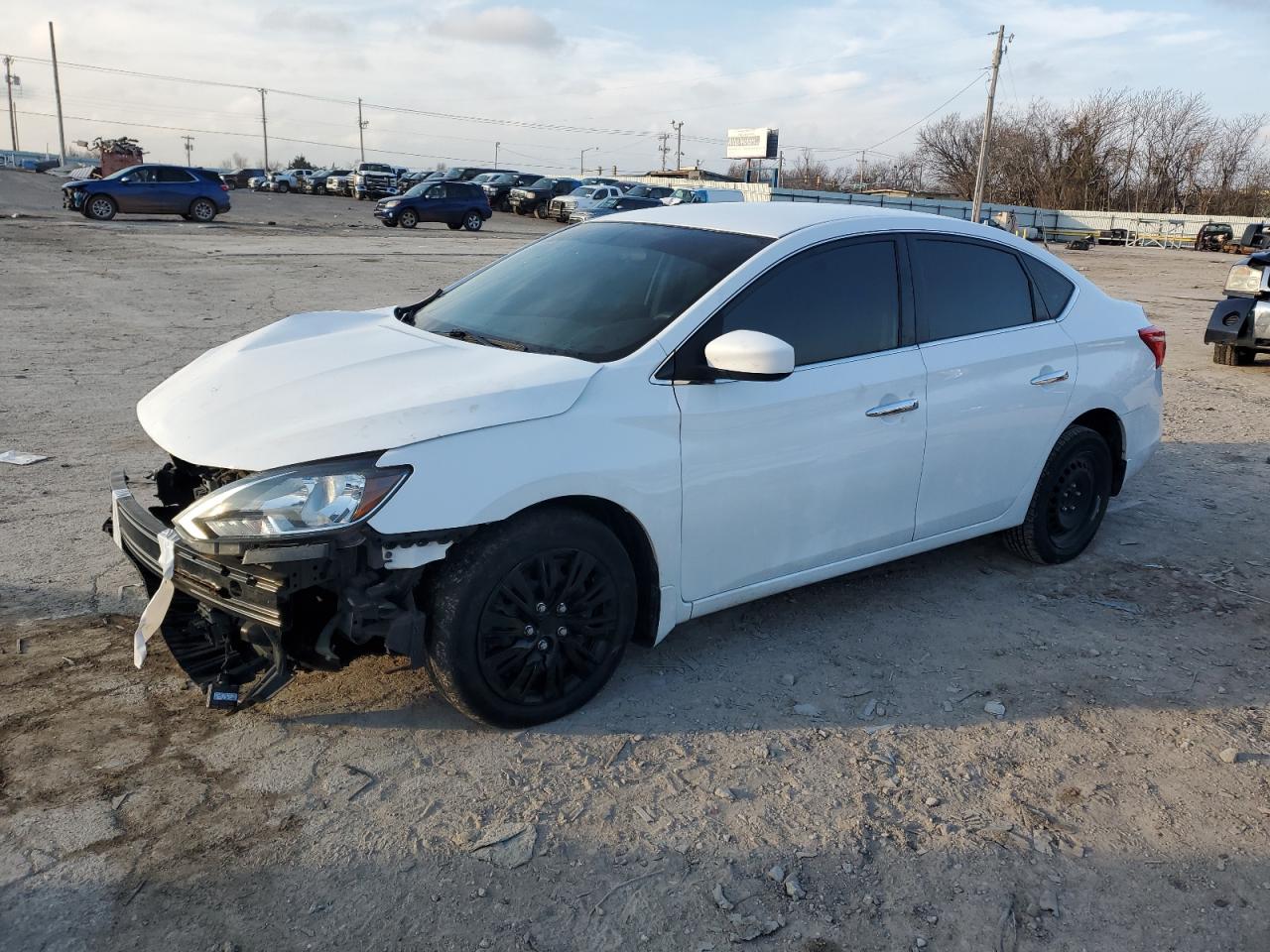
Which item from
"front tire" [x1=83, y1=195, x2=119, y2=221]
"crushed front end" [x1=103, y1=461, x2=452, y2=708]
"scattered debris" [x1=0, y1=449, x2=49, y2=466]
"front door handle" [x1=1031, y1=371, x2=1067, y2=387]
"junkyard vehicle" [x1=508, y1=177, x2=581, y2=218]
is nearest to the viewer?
"crushed front end" [x1=103, y1=461, x2=452, y2=708]

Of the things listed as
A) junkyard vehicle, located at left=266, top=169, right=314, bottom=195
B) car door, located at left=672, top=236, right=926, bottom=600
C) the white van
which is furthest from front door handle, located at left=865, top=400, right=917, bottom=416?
junkyard vehicle, located at left=266, top=169, right=314, bottom=195

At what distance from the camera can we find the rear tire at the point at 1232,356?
1180cm

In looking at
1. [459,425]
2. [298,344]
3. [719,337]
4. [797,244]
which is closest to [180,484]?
[298,344]

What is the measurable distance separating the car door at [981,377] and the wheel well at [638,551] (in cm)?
139

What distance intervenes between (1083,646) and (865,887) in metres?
2.03

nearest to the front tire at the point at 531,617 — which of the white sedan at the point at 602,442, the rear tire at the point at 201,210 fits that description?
the white sedan at the point at 602,442

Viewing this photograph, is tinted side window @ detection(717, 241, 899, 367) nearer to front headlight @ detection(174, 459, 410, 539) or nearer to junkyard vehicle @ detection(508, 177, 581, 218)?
front headlight @ detection(174, 459, 410, 539)

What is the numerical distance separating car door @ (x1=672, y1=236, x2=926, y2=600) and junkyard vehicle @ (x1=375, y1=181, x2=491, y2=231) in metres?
31.4

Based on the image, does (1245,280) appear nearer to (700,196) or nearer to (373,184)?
(700,196)

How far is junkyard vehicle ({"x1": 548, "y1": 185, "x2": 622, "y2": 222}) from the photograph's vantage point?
127 ft

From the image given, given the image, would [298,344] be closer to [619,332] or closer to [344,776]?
[619,332]

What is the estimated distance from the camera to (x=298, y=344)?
159 inches

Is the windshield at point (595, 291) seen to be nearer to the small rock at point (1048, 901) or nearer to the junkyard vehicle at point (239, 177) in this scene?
the small rock at point (1048, 901)

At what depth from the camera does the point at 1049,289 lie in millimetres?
5000
